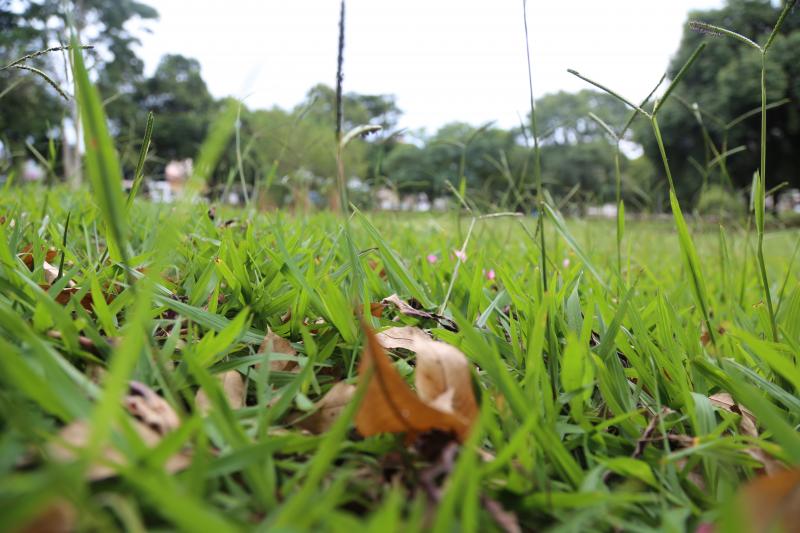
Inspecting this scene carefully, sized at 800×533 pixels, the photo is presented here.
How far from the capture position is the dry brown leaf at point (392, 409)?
0.43 metres

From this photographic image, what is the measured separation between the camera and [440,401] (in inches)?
18.6

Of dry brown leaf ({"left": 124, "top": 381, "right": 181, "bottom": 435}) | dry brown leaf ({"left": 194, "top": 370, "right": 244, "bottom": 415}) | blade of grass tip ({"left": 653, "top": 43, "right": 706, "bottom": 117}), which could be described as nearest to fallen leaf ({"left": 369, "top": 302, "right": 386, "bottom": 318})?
dry brown leaf ({"left": 194, "top": 370, "right": 244, "bottom": 415})

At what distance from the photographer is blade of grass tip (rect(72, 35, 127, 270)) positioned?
37 cm

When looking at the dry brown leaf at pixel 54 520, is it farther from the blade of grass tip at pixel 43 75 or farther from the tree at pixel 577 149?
the tree at pixel 577 149

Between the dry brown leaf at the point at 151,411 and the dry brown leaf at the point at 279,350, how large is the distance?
0.67ft

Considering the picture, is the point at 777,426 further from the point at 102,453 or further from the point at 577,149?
the point at 577,149

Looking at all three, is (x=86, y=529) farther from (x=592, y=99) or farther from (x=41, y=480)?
(x=592, y=99)

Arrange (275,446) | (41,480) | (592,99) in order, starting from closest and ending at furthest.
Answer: (41,480) → (275,446) → (592,99)

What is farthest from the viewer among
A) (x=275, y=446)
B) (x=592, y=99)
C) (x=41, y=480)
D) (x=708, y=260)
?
(x=592, y=99)

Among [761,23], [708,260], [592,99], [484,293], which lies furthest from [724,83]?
[592,99]

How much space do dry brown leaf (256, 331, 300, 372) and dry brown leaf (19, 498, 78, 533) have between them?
0.37m

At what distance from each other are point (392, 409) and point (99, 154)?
33 centimetres

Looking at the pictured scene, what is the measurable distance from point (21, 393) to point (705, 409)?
2.51 ft

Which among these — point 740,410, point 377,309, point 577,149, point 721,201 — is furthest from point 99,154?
point 577,149
